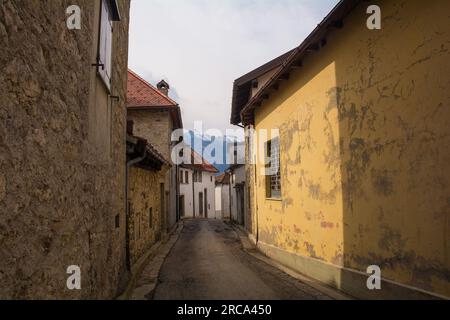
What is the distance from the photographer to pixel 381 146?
5.39m

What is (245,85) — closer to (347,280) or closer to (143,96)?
(143,96)

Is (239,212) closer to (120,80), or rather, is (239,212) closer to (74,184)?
(120,80)

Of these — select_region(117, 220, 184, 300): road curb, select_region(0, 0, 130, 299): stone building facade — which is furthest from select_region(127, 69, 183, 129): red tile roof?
select_region(0, 0, 130, 299): stone building facade

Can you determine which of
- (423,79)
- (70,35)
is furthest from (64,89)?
(423,79)

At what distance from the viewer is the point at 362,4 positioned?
595 centimetres

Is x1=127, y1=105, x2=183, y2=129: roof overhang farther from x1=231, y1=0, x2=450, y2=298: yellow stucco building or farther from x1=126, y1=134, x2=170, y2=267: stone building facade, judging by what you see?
x1=231, y1=0, x2=450, y2=298: yellow stucco building

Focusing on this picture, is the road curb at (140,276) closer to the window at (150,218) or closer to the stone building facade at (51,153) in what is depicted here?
the window at (150,218)

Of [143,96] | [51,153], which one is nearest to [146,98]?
[143,96]

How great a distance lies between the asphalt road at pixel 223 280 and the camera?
6.10 metres

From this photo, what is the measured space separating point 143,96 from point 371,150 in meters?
14.2

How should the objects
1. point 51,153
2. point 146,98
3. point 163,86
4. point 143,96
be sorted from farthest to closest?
point 163,86 → point 143,96 → point 146,98 → point 51,153

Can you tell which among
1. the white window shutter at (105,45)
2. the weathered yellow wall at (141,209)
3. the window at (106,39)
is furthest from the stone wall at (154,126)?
the white window shutter at (105,45)

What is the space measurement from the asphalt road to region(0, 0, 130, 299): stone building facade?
205 centimetres

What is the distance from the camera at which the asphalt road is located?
6.10 metres
